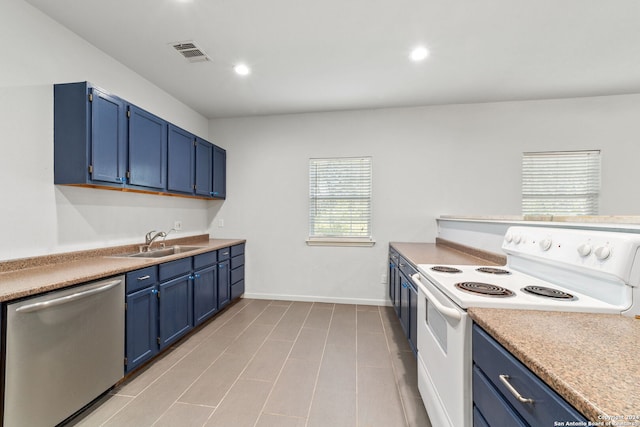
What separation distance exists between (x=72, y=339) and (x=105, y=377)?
0.41 m

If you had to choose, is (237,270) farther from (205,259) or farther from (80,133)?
(80,133)

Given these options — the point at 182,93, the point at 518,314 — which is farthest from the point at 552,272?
the point at 182,93

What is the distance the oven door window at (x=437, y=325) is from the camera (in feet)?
4.21

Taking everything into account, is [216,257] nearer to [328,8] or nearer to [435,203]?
[328,8]

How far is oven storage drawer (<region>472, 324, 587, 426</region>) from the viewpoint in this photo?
61 centimetres

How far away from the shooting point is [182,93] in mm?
3236

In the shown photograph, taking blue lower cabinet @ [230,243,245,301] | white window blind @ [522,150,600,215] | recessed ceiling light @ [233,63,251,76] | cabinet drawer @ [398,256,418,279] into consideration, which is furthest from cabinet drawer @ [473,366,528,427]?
white window blind @ [522,150,600,215]

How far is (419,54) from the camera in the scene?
241cm

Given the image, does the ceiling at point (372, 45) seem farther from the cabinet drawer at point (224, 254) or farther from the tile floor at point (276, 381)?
the tile floor at point (276, 381)

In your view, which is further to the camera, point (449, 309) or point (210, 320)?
point (210, 320)

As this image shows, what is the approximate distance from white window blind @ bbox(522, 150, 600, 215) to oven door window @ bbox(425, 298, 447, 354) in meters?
2.84

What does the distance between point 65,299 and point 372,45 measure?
2.88 metres

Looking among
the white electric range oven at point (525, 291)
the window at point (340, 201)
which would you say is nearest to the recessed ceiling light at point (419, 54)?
the window at point (340, 201)

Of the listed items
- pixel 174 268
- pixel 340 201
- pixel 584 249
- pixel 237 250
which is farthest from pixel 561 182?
pixel 174 268
